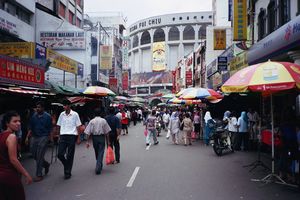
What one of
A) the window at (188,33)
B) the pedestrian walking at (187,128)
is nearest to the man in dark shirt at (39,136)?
the pedestrian walking at (187,128)

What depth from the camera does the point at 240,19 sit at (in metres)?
20.0

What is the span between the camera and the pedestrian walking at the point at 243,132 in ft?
49.4

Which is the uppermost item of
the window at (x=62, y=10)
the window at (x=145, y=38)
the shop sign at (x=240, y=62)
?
the window at (x=145, y=38)

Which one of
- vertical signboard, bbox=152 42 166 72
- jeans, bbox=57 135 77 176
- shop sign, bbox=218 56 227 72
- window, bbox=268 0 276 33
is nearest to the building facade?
vertical signboard, bbox=152 42 166 72

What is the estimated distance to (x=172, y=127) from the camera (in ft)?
59.7

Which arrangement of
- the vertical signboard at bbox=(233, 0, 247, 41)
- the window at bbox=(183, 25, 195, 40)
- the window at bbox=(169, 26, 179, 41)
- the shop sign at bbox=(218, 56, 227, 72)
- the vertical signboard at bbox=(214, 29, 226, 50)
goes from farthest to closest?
1. the window at bbox=(169, 26, 179, 41)
2. the window at bbox=(183, 25, 195, 40)
3. the vertical signboard at bbox=(214, 29, 226, 50)
4. the shop sign at bbox=(218, 56, 227, 72)
5. the vertical signboard at bbox=(233, 0, 247, 41)

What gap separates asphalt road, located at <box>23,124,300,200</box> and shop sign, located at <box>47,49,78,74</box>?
35.6ft

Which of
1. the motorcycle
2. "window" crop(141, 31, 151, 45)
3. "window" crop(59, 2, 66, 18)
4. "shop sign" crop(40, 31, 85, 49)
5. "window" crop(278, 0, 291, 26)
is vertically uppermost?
"window" crop(141, 31, 151, 45)

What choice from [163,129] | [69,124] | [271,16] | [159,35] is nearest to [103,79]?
[163,129]

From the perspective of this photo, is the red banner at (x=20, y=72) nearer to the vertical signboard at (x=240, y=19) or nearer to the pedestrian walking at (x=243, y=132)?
the pedestrian walking at (x=243, y=132)

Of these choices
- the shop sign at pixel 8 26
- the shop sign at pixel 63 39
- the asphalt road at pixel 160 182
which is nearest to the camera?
the asphalt road at pixel 160 182

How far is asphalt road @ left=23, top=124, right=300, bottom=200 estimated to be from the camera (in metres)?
7.54

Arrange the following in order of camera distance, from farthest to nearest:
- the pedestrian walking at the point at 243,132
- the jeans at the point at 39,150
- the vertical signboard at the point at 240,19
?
the vertical signboard at the point at 240,19, the pedestrian walking at the point at 243,132, the jeans at the point at 39,150

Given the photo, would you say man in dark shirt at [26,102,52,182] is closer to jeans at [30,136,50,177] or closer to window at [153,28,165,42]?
jeans at [30,136,50,177]
